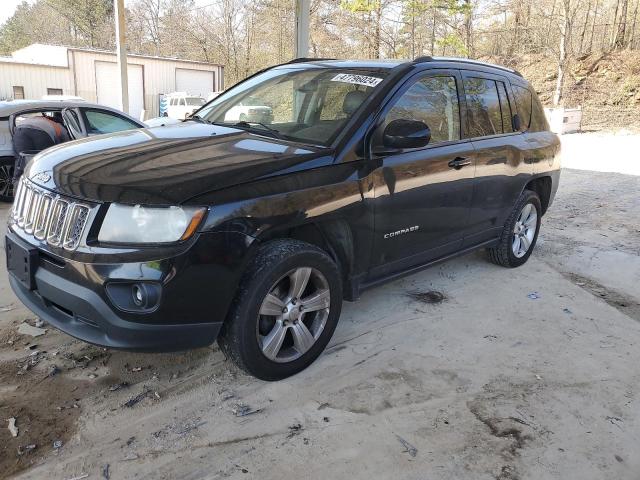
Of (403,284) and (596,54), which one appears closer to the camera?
(403,284)

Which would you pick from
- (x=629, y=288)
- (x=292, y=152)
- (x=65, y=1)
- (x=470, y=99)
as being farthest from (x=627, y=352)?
(x=65, y=1)

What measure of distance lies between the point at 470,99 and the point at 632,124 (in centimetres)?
2176

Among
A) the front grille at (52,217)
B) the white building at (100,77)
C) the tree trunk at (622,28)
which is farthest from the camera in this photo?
the white building at (100,77)

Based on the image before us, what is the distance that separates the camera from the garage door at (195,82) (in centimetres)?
3453

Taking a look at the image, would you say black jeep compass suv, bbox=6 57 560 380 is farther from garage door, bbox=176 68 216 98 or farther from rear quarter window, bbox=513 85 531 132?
garage door, bbox=176 68 216 98

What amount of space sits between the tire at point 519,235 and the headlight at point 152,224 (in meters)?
3.41

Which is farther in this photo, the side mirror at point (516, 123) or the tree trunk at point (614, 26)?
the tree trunk at point (614, 26)

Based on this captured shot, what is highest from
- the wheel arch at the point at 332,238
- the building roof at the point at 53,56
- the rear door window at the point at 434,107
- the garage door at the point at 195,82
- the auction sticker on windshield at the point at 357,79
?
the building roof at the point at 53,56

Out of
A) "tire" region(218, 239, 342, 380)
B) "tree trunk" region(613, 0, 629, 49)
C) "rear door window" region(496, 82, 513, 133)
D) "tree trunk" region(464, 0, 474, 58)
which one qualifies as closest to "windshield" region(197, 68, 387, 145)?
"tire" region(218, 239, 342, 380)

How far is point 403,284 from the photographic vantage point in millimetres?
4816

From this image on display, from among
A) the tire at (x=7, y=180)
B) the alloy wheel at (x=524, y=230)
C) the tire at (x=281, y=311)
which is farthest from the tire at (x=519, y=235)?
the tire at (x=7, y=180)

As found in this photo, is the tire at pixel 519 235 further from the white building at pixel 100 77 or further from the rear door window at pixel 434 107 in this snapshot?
the white building at pixel 100 77

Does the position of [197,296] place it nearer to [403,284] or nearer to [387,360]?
[387,360]

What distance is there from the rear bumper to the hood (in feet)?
1.55
